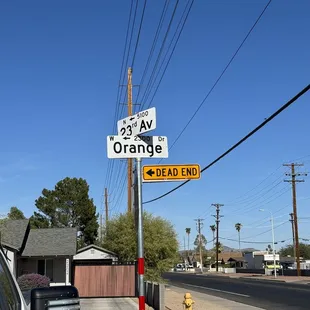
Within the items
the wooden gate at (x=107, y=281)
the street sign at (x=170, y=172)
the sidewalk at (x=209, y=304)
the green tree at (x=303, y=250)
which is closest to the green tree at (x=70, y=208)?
the wooden gate at (x=107, y=281)

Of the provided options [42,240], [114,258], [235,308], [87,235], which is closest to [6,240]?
[42,240]

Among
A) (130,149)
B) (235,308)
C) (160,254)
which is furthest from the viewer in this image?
(160,254)

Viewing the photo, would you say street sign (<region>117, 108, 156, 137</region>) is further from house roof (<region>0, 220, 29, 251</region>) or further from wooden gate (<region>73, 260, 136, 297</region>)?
house roof (<region>0, 220, 29, 251</region>)

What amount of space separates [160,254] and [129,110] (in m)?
9.70

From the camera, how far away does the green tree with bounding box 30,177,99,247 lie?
189ft

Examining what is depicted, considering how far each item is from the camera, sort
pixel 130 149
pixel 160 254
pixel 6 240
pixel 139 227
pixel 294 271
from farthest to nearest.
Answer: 1. pixel 294 271
2. pixel 160 254
3. pixel 6 240
4. pixel 130 149
5. pixel 139 227

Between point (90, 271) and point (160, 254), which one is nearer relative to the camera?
point (90, 271)

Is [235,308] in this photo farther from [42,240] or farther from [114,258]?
[42,240]

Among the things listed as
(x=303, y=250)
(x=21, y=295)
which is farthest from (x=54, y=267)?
(x=303, y=250)

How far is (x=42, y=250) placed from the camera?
3073 cm

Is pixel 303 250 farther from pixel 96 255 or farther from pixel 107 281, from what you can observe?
pixel 107 281

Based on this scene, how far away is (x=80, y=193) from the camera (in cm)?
5850

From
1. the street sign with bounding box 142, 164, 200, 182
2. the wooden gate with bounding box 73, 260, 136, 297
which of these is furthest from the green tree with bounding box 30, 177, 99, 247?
the street sign with bounding box 142, 164, 200, 182

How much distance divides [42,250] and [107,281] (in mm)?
5415
